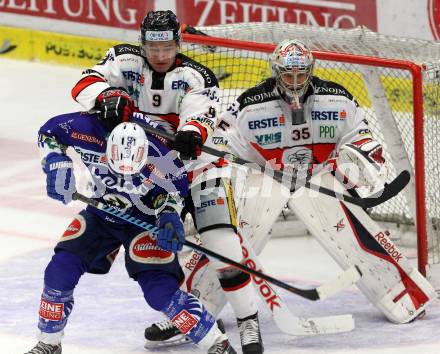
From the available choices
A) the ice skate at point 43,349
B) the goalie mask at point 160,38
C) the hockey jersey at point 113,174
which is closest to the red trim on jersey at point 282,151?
the goalie mask at point 160,38

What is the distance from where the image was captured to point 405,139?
686 cm

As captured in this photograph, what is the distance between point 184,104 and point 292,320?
1.04 meters

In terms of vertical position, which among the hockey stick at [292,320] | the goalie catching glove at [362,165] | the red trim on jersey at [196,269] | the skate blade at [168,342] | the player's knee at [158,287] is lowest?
the skate blade at [168,342]

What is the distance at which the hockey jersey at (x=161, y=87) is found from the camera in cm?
568

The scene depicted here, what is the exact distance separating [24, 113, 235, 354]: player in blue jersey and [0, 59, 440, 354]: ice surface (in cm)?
53

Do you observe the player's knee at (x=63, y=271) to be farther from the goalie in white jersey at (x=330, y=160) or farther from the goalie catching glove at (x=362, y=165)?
the goalie catching glove at (x=362, y=165)

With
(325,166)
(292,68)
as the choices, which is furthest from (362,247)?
(292,68)

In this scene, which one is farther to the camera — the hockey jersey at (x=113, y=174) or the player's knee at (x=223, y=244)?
the player's knee at (x=223, y=244)

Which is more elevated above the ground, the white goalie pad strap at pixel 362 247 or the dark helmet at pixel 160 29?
the dark helmet at pixel 160 29

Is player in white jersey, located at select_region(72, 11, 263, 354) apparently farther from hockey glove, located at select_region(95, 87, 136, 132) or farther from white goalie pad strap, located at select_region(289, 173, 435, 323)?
white goalie pad strap, located at select_region(289, 173, 435, 323)

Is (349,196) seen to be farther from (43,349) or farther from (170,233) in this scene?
(43,349)

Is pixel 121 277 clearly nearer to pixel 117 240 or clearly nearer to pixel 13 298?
pixel 13 298

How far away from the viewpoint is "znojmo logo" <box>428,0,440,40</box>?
8.74 metres

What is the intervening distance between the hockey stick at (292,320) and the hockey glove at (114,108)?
2.84 feet
